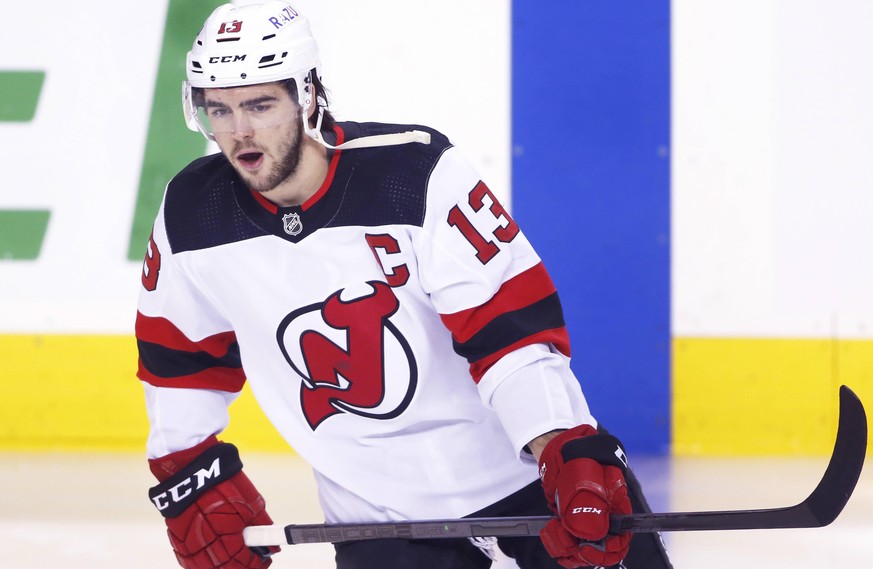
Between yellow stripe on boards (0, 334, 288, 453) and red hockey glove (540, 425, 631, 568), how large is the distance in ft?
8.55

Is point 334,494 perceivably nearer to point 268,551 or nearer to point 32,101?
point 268,551

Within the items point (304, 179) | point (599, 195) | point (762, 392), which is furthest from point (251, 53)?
point (762, 392)

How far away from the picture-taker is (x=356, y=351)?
1940 mm

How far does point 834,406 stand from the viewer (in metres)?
4.10

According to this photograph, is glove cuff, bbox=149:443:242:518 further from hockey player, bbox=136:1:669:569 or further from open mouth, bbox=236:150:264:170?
open mouth, bbox=236:150:264:170

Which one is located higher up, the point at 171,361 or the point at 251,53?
the point at 251,53

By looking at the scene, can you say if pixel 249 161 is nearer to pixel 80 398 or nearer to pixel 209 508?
pixel 209 508

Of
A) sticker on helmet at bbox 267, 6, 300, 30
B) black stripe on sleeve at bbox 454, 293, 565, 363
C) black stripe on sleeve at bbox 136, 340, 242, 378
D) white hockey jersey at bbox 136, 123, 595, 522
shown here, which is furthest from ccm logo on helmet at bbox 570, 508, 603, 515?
sticker on helmet at bbox 267, 6, 300, 30

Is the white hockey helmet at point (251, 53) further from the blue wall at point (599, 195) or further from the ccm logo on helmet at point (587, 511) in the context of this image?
the blue wall at point (599, 195)

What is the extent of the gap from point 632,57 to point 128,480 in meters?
2.09

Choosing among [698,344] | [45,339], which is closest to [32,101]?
[45,339]

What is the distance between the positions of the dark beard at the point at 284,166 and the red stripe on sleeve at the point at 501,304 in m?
0.32

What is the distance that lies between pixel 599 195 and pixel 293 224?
2.36 metres

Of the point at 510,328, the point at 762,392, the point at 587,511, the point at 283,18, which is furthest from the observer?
the point at 762,392
